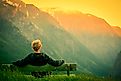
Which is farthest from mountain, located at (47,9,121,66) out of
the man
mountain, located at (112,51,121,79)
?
the man

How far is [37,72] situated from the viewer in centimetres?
625

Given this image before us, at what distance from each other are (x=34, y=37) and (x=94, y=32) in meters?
1.19

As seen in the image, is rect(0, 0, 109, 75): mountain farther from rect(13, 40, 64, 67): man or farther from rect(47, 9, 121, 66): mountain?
rect(13, 40, 64, 67): man

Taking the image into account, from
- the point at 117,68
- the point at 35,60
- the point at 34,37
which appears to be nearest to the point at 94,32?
the point at 117,68

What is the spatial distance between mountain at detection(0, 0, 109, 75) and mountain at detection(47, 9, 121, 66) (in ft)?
0.37

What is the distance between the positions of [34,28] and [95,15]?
3.85ft

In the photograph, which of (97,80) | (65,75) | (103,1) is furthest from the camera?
(103,1)

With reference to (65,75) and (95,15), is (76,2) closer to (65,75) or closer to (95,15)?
(95,15)

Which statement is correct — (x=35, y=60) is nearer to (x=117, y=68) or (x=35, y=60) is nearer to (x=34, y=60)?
(x=34, y=60)

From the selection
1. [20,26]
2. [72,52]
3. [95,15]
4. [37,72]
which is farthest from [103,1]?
[37,72]

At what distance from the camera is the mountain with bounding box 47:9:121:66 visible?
7574mm

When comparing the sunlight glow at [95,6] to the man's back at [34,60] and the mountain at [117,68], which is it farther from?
the man's back at [34,60]

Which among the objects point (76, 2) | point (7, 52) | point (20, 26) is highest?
point (76, 2)

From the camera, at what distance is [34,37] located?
725 centimetres
